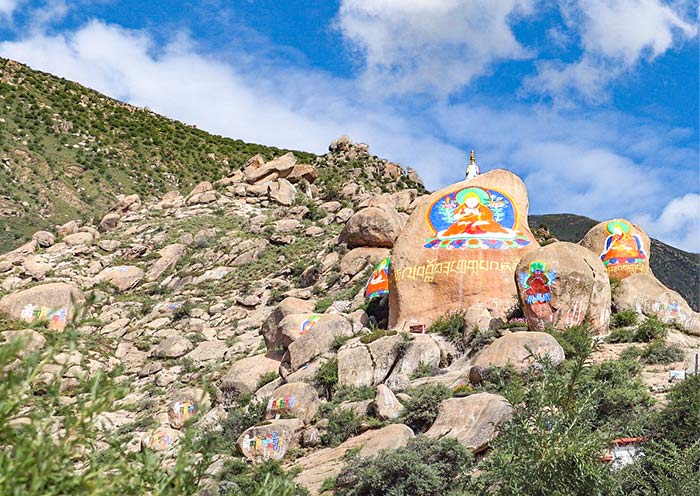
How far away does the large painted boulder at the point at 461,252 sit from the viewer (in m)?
19.2

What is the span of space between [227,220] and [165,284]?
7.11 metres

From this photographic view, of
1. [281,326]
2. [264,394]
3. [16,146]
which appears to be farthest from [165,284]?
[16,146]

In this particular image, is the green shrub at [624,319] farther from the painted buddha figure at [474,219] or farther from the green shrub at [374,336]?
the green shrub at [374,336]

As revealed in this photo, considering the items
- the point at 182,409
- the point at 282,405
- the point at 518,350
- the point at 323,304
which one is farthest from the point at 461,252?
the point at 182,409

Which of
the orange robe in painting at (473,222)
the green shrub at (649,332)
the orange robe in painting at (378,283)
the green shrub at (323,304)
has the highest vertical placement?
the orange robe in painting at (473,222)

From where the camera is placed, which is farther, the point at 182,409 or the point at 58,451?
the point at 182,409

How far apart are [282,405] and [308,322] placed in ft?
17.3

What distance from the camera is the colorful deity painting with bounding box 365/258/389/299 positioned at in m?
23.4

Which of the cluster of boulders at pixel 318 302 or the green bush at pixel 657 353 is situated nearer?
the cluster of boulders at pixel 318 302

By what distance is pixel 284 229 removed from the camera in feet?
121

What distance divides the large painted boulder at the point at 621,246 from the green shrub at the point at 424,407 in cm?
1050

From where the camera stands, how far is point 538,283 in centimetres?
1714

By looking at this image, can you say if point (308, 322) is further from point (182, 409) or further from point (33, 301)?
point (33, 301)

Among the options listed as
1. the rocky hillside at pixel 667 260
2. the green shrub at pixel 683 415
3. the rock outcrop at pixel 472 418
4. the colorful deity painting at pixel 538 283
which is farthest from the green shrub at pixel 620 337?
the rocky hillside at pixel 667 260
